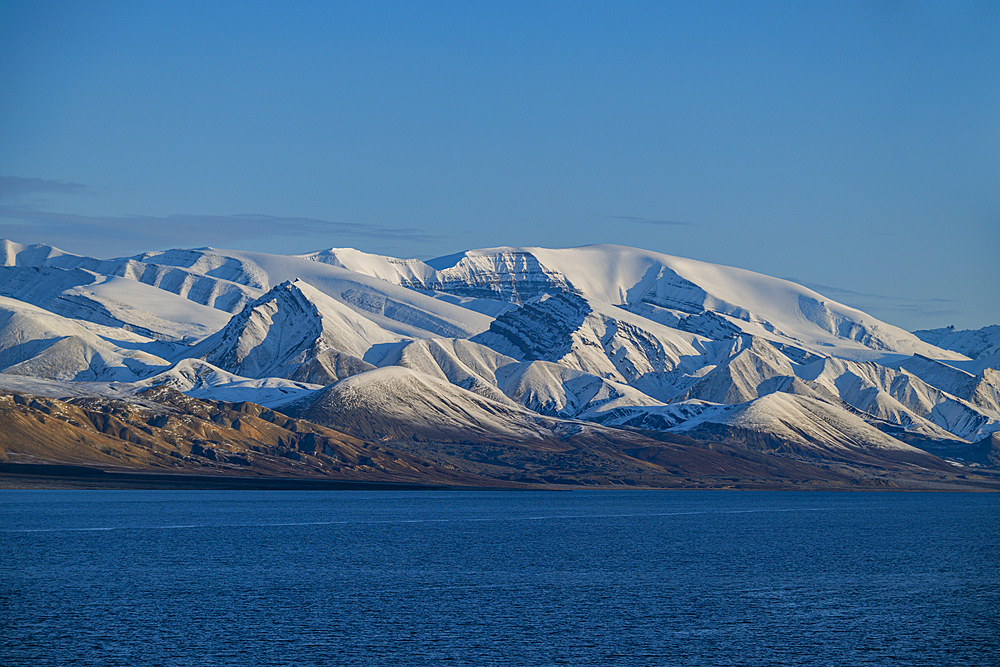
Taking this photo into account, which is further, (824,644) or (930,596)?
(930,596)

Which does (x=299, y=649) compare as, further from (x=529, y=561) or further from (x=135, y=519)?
(x=135, y=519)

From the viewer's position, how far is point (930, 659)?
73375mm

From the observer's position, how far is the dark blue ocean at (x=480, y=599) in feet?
242

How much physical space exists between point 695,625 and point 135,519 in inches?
4654

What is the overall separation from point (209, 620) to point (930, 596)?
59174 millimetres

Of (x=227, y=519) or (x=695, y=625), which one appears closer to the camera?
(x=695, y=625)

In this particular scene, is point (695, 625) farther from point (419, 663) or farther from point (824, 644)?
point (419, 663)

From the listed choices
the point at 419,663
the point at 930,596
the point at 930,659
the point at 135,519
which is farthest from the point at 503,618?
the point at 135,519

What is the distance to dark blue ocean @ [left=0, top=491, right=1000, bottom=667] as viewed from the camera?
73688 mm

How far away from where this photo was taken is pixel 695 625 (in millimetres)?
84625

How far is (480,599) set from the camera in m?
95.6

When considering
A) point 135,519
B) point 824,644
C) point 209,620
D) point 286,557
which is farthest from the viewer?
point 135,519

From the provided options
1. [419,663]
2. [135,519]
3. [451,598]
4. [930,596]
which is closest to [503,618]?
[451,598]

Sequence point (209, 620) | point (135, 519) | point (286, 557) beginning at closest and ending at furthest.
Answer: point (209, 620) < point (286, 557) < point (135, 519)
